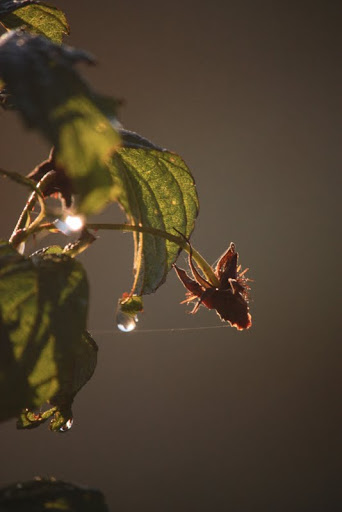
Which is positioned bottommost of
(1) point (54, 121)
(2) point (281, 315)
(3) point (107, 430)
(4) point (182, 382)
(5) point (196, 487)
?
(5) point (196, 487)

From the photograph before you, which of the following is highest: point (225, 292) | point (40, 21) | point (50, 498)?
point (40, 21)

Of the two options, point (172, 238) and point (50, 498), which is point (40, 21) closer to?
point (172, 238)

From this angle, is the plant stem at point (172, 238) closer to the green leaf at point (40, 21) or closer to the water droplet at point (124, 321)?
the water droplet at point (124, 321)

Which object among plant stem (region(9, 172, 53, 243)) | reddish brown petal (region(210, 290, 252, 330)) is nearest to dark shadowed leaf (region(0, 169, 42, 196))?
plant stem (region(9, 172, 53, 243))

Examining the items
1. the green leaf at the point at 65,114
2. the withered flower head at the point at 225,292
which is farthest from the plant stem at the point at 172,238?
the green leaf at the point at 65,114

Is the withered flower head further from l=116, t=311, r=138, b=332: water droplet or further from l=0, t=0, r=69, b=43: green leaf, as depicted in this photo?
l=0, t=0, r=69, b=43: green leaf

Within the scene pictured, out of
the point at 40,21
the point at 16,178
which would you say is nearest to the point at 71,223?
the point at 16,178

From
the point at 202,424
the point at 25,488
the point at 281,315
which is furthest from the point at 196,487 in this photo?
the point at 25,488

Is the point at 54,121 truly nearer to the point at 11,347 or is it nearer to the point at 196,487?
the point at 11,347
